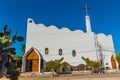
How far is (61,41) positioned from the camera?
29.6 m

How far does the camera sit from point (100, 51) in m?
31.9

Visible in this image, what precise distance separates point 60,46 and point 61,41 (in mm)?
1023

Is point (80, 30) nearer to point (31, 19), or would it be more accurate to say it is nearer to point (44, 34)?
point (44, 34)

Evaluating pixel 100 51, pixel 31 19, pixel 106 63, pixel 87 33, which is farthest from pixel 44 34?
pixel 106 63

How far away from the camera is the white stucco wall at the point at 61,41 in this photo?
1107 inches

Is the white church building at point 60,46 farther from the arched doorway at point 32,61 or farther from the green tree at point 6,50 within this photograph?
the green tree at point 6,50

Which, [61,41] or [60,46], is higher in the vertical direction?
[61,41]

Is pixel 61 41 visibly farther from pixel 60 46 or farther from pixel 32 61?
pixel 32 61

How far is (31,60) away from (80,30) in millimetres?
11464

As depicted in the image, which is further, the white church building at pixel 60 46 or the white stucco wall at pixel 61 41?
the white stucco wall at pixel 61 41

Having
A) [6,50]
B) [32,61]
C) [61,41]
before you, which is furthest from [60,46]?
[6,50]

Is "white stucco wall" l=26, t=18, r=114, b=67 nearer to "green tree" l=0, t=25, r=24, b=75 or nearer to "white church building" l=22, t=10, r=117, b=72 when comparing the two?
"white church building" l=22, t=10, r=117, b=72

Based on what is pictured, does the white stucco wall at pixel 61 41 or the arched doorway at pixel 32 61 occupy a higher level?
the white stucco wall at pixel 61 41

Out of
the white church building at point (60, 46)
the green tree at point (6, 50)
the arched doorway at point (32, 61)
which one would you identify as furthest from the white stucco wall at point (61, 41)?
the green tree at point (6, 50)
